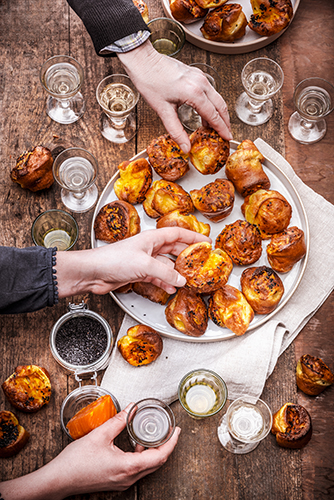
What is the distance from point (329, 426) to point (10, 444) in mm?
2295

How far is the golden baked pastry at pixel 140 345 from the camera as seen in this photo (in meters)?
3.21

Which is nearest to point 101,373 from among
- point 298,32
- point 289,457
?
point 289,457

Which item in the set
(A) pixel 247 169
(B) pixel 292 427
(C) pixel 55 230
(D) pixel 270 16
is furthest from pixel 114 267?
(D) pixel 270 16

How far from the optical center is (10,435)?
126 inches

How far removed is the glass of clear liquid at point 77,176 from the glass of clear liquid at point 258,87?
1.31 meters

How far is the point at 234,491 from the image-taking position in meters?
3.28

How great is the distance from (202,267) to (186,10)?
206 centimetres

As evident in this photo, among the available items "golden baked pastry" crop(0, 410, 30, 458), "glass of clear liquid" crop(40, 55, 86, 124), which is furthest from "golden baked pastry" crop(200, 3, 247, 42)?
"golden baked pastry" crop(0, 410, 30, 458)

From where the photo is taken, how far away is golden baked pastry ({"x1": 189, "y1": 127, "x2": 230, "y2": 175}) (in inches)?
131

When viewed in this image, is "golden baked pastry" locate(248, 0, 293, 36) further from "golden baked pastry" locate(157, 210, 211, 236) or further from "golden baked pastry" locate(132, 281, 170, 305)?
"golden baked pastry" locate(132, 281, 170, 305)

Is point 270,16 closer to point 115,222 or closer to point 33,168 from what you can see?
point 115,222

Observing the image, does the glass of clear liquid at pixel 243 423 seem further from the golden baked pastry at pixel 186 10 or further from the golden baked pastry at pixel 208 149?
the golden baked pastry at pixel 186 10

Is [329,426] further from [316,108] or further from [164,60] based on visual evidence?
[164,60]

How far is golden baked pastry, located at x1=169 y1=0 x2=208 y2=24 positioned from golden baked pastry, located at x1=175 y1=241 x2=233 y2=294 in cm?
187
